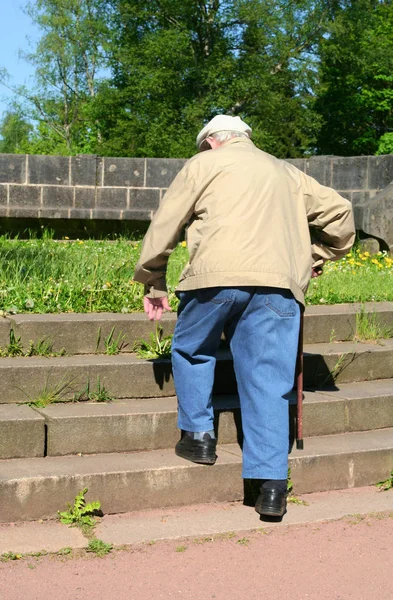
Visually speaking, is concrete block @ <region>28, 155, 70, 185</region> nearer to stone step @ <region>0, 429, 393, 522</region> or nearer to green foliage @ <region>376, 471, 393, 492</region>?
stone step @ <region>0, 429, 393, 522</region>

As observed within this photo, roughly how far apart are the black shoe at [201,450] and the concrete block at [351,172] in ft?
30.5

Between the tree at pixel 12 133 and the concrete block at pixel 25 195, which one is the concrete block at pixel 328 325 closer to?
the concrete block at pixel 25 195

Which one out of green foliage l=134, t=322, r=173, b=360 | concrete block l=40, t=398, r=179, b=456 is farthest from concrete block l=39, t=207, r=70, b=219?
concrete block l=40, t=398, r=179, b=456

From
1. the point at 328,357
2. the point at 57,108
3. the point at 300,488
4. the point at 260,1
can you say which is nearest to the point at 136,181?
the point at 328,357

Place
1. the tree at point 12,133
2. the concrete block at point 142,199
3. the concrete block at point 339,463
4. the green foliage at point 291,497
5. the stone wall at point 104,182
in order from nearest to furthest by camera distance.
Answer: the green foliage at point 291,497
the concrete block at point 339,463
the stone wall at point 104,182
the concrete block at point 142,199
the tree at point 12,133

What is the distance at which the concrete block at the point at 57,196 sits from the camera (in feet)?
43.2

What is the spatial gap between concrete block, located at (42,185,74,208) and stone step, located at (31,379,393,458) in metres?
8.09

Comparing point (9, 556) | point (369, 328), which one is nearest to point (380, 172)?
point (369, 328)

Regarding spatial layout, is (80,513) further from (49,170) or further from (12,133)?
(12,133)

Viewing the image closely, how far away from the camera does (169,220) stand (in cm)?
448

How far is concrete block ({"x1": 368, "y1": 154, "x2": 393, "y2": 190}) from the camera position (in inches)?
522

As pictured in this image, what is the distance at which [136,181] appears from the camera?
13406 millimetres

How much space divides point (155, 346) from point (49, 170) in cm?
781

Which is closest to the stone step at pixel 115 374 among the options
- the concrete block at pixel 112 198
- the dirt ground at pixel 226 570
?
the dirt ground at pixel 226 570
